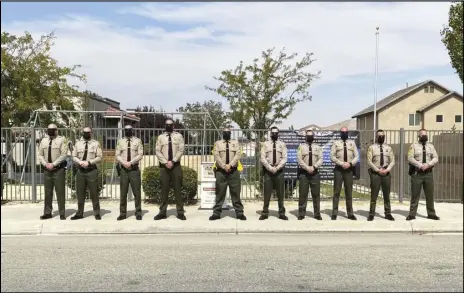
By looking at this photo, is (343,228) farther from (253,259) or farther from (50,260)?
(50,260)

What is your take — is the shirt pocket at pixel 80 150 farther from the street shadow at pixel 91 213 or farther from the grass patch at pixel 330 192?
the grass patch at pixel 330 192

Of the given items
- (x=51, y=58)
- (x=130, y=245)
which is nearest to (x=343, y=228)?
(x=130, y=245)

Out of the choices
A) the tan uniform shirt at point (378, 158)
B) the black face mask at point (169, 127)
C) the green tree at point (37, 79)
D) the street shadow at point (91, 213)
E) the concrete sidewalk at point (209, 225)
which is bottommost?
the concrete sidewalk at point (209, 225)

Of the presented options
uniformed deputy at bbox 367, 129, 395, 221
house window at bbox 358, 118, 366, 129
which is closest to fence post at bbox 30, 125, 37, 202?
uniformed deputy at bbox 367, 129, 395, 221

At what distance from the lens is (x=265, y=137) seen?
12219mm

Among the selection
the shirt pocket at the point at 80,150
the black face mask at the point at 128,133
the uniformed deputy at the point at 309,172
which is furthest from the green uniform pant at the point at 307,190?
the shirt pocket at the point at 80,150

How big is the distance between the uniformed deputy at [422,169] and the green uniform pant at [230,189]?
138 inches

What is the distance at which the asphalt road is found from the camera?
16.9ft

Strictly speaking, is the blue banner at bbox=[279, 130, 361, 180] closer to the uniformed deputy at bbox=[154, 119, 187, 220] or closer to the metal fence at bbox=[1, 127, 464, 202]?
the metal fence at bbox=[1, 127, 464, 202]

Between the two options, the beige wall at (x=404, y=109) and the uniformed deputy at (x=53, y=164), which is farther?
the beige wall at (x=404, y=109)

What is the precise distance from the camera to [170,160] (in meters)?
9.55

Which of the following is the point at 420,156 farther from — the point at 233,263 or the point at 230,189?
the point at 233,263

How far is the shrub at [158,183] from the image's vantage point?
37.3 feet

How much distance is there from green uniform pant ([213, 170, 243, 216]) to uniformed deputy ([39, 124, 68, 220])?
3.17 metres
